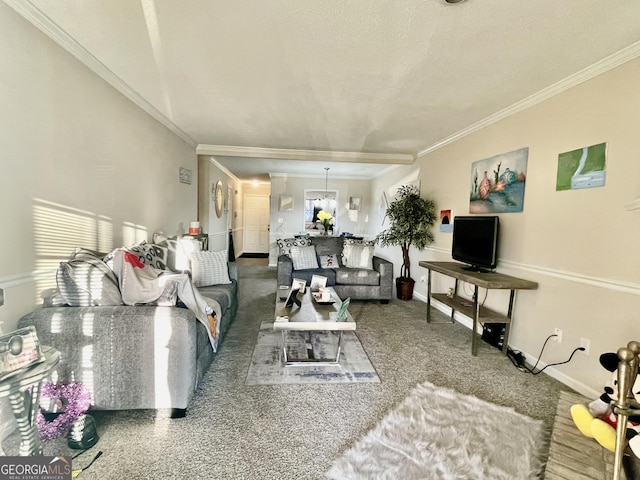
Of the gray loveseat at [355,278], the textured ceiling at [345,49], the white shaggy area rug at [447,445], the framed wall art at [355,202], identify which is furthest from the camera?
the framed wall art at [355,202]

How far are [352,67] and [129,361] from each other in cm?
248

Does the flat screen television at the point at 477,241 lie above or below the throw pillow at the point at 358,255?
above

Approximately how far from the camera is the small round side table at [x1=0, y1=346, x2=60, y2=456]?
120 cm

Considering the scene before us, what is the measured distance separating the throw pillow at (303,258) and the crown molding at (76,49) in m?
2.52

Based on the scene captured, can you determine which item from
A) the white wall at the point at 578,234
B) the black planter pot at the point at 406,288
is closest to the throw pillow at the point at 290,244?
the black planter pot at the point at 406,288

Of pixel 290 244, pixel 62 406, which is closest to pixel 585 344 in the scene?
pixel 62 406

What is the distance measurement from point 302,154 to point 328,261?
6.08 feet

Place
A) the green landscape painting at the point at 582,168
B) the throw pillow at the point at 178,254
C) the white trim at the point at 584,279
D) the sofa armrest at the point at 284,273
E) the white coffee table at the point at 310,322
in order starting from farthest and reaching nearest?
the sofa armrest at the point at 284,273
the throw pillow at the point at 178,254
the white coffee table at the point at 310,322
the green landscape painting at the point at 582,168
the white trim at the point at 584,279

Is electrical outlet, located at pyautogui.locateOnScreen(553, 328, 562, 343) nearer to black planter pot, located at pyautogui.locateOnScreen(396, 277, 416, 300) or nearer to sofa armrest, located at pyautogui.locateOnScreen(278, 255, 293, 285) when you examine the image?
black planter pot, located at pyautogui.locateOnScreen(396, 277, 416, 300)

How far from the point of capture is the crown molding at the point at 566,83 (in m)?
1.92

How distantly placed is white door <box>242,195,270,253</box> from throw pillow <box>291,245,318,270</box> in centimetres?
521

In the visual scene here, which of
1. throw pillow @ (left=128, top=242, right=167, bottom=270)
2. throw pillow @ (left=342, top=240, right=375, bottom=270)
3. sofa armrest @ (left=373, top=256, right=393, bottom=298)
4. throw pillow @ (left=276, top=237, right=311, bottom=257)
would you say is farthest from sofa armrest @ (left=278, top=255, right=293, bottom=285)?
throw pillow @ (left=128, top=242, right=167, bottom=270)

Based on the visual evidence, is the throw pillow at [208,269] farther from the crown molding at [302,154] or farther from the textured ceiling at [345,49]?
the crown molding at [302,154]

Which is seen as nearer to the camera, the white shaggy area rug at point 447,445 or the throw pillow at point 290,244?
the white shaggy area rug at point 447,445
